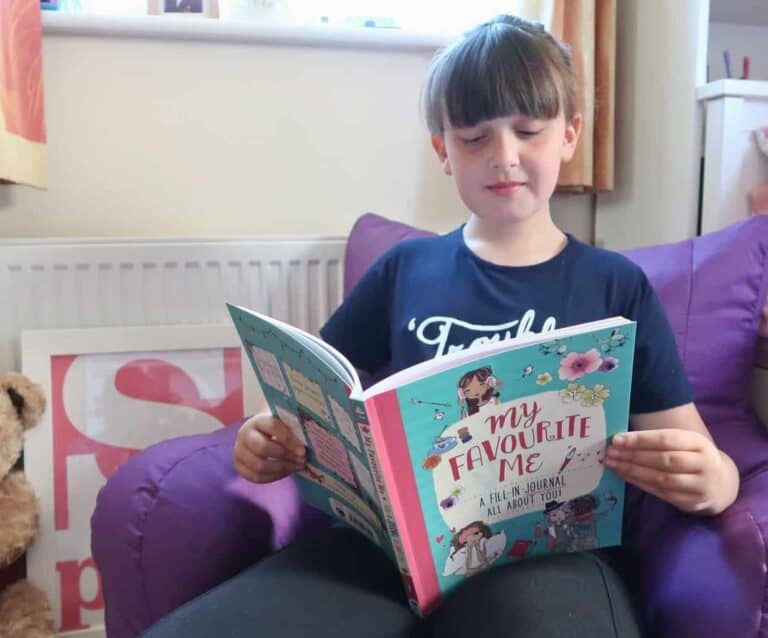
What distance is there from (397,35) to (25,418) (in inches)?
34.1

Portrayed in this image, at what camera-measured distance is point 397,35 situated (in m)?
1.29

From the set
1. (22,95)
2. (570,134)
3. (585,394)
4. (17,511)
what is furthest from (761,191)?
(17,511)

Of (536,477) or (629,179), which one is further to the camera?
(629,179)

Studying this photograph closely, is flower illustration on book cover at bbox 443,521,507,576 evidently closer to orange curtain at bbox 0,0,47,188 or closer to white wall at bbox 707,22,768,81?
orange curtain at bbox 0,0,47,188

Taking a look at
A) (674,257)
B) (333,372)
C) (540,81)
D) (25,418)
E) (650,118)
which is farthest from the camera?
(650,118)

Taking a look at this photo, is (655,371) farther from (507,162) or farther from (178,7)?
(178,7)

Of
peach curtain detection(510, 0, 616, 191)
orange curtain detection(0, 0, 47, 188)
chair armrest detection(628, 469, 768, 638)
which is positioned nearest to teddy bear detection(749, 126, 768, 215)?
peach curtain detection(510, 0, 616, 191)

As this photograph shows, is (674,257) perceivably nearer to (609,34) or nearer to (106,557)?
(609,34)

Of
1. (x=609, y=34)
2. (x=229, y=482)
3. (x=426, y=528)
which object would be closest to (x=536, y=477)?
(x=426, y=528)

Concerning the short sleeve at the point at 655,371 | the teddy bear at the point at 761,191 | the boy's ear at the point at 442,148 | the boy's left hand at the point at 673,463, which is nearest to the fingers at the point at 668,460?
the boy's left hand at the point at 673,463

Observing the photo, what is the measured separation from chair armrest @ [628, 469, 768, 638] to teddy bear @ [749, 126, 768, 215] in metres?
0.55

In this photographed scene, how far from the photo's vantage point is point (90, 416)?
3.88 feet

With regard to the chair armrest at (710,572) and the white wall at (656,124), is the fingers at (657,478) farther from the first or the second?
the white wall at (656,124)

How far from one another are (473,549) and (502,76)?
1.44ft
